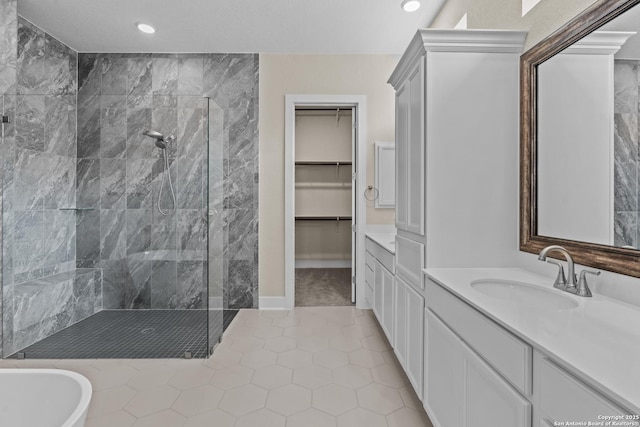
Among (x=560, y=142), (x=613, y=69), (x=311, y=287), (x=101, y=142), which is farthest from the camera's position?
(x=311, y=287)

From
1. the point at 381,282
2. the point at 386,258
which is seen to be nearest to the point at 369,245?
the point at 381,282

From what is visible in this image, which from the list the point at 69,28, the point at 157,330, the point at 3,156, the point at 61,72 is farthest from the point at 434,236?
the point at 61,72

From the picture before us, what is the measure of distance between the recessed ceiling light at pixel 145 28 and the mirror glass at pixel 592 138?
3156mm

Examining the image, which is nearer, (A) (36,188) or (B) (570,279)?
(B) (570,279)

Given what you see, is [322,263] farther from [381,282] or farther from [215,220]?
[215,220]

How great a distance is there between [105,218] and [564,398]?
10.7 ft

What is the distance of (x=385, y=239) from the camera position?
305 centimetres

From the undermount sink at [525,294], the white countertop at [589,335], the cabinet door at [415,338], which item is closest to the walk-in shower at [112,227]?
the cabinet door at [415,338]

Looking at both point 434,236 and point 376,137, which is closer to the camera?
point 434,236

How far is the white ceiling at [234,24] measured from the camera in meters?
2.67

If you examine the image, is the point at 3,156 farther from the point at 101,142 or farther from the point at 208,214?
the point at 208,214

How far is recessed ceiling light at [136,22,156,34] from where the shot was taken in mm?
2969

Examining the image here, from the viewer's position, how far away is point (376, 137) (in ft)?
11.5

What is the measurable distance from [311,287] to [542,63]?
344 cm
